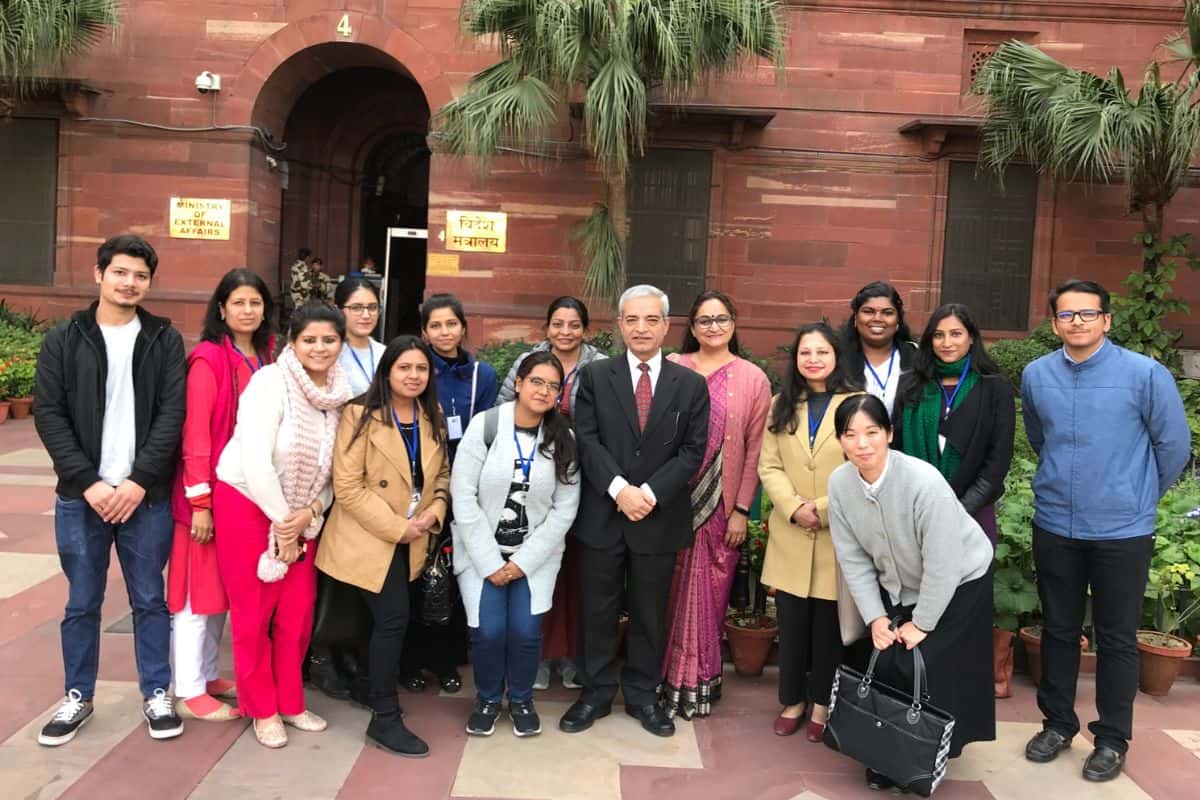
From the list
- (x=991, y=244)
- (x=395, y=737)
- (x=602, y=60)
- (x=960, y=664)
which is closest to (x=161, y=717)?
(x=395, y=737)

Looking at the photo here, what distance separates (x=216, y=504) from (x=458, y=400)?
1149 mm

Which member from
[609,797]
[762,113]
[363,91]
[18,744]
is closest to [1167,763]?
[609,797]

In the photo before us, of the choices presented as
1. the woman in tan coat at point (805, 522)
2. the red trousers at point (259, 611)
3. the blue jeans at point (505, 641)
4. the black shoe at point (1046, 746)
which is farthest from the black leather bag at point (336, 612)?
the black shoe at point (1046, 746)

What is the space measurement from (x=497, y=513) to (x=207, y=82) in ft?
34.4

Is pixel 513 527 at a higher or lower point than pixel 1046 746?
higher

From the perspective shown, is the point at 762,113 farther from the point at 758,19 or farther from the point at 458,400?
the point at 458,400

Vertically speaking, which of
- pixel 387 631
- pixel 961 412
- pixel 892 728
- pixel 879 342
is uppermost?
pixel 879 342

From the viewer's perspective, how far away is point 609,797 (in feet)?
11.2

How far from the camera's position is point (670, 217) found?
1243 centimetres

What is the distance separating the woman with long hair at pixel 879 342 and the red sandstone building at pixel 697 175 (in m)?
8.34

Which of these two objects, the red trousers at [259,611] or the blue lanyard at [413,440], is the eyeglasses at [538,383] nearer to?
the blue lanyard at [413,440]

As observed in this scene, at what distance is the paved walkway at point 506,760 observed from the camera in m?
3.42

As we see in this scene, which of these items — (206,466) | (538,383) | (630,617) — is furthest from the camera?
(630,617)

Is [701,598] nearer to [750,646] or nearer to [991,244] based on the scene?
[750,646]
